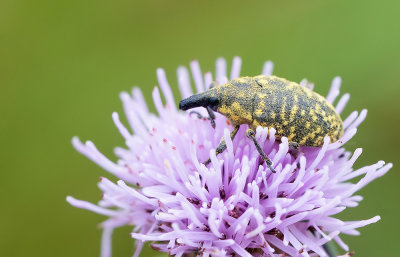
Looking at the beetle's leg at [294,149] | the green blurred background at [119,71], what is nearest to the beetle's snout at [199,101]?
the beetle's leg at [294,149]

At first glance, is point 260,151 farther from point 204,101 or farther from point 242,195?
point 204,101

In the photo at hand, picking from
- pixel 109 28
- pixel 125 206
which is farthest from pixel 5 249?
pixel 109 28

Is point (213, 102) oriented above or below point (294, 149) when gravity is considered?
above

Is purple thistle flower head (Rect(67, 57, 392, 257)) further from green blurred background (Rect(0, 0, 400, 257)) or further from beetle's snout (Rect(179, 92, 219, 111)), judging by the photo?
green blurred background (Rect(0, 0, 400, 257))

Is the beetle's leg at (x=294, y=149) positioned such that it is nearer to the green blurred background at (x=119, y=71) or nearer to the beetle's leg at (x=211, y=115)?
the beetle's leg at (x=211, y=115)

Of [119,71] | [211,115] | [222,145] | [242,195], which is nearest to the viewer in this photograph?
[242,195]

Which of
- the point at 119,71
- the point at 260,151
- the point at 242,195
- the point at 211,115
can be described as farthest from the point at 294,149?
the point at 119,71

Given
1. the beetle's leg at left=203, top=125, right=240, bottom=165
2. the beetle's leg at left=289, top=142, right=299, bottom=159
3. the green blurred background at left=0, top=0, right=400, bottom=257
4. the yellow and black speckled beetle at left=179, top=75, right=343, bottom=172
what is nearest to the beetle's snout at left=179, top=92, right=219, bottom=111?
the yellow and black speckled beetle at left=179, top=75, right=343, bottom=172
